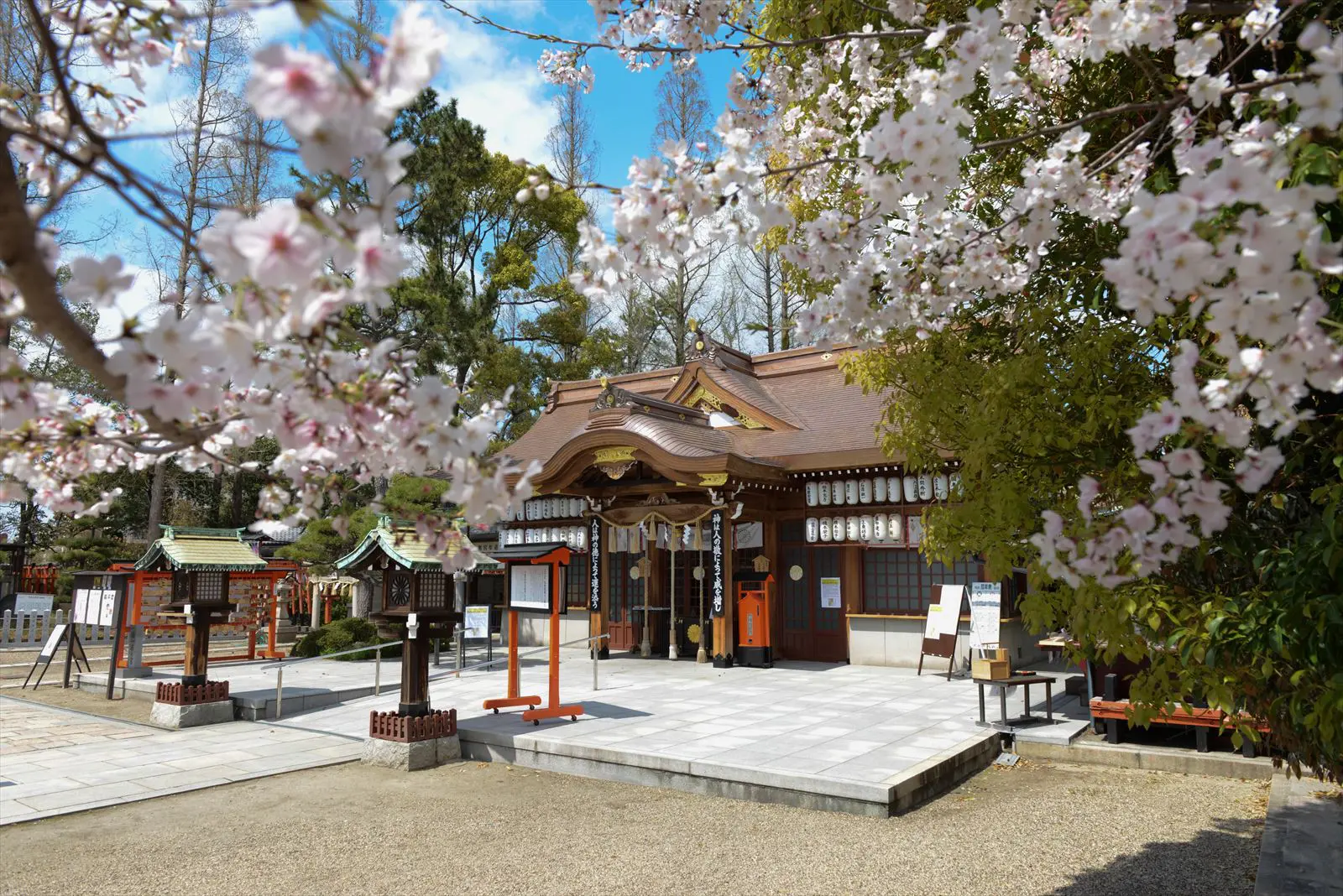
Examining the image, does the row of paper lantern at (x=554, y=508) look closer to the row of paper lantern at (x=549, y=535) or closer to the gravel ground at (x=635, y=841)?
the row of paper lantern at (x=549, y=535)

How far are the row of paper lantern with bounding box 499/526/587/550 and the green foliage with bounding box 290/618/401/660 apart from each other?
287 cm


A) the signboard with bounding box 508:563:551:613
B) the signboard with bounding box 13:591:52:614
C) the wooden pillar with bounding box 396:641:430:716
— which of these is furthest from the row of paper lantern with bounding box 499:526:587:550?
the signboard with bounding box 13:591:52:614

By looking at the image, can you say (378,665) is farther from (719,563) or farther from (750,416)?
(750,416)

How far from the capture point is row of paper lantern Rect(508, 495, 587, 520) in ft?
52.2

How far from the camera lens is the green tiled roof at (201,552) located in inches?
434

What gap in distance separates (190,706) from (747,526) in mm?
7955

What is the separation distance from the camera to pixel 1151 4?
2.54 m

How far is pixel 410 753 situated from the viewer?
754 cm

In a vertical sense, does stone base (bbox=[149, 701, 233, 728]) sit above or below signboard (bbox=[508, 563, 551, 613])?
below

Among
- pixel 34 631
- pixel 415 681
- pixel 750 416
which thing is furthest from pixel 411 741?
pixel 34 631

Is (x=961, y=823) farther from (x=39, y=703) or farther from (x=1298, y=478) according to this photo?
(x=39, y=703)

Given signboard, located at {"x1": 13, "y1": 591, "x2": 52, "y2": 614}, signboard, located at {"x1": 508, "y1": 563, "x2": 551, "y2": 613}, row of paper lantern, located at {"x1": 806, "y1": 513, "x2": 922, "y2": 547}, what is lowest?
signboard, located at {"x1": 13, "y1": 591, "x2": 52, "y2": 614}

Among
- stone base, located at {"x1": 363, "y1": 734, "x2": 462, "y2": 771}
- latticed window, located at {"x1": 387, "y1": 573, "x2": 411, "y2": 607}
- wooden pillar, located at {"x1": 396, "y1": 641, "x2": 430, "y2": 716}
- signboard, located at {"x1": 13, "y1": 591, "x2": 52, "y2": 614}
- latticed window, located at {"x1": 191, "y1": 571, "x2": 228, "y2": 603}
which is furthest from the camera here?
signboard, located at {"x1": 13, "y1": 591, "x2": 52, "y2": 614}

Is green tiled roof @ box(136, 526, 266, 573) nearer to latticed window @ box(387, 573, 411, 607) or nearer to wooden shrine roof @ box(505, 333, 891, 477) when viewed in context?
latticed window @ box(387, 573, 411, 607)
